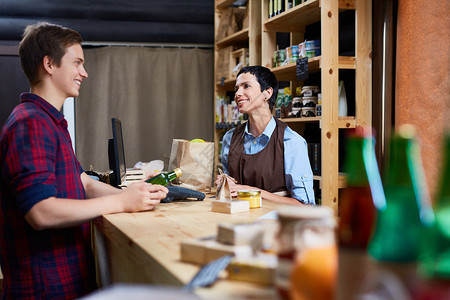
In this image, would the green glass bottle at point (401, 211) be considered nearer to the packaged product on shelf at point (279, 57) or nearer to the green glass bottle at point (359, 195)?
the green glass bottle at point (359, 195)

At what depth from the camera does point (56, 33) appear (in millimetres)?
2023

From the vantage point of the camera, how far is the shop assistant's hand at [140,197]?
6.60 ft

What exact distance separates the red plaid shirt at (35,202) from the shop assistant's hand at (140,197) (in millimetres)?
205

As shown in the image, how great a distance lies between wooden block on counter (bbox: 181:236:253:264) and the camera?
1070 millimetres

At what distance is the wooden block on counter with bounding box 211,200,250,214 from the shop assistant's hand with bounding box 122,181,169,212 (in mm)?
241

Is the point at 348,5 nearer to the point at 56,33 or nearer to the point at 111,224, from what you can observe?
the point at 56,33

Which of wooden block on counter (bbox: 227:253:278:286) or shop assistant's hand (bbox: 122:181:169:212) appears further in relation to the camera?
shop assistant's hand (bbox: 122:181:169:212)

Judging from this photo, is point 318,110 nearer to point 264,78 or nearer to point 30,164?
point 264,78

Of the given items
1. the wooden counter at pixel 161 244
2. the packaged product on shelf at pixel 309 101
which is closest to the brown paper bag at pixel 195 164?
the wooden counter at pixel 161 244

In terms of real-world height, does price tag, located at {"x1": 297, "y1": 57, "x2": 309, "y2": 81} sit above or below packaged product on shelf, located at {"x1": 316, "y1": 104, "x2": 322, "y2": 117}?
above

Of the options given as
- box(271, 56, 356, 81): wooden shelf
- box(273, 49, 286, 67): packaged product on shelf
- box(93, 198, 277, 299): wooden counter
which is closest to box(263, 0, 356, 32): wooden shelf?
box(273, 49, 286, 67): packaged product on shelf

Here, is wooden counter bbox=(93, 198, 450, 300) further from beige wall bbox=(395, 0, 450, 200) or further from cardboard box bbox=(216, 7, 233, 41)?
cardboard box bbox=(216, 7, 233, 41)

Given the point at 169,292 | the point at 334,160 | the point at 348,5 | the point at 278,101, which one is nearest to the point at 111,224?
the point at 169,292

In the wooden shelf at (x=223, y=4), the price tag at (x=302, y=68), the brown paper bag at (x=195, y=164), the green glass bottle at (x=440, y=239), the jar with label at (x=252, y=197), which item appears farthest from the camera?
the wooden shelf at (x=223, y=4)
